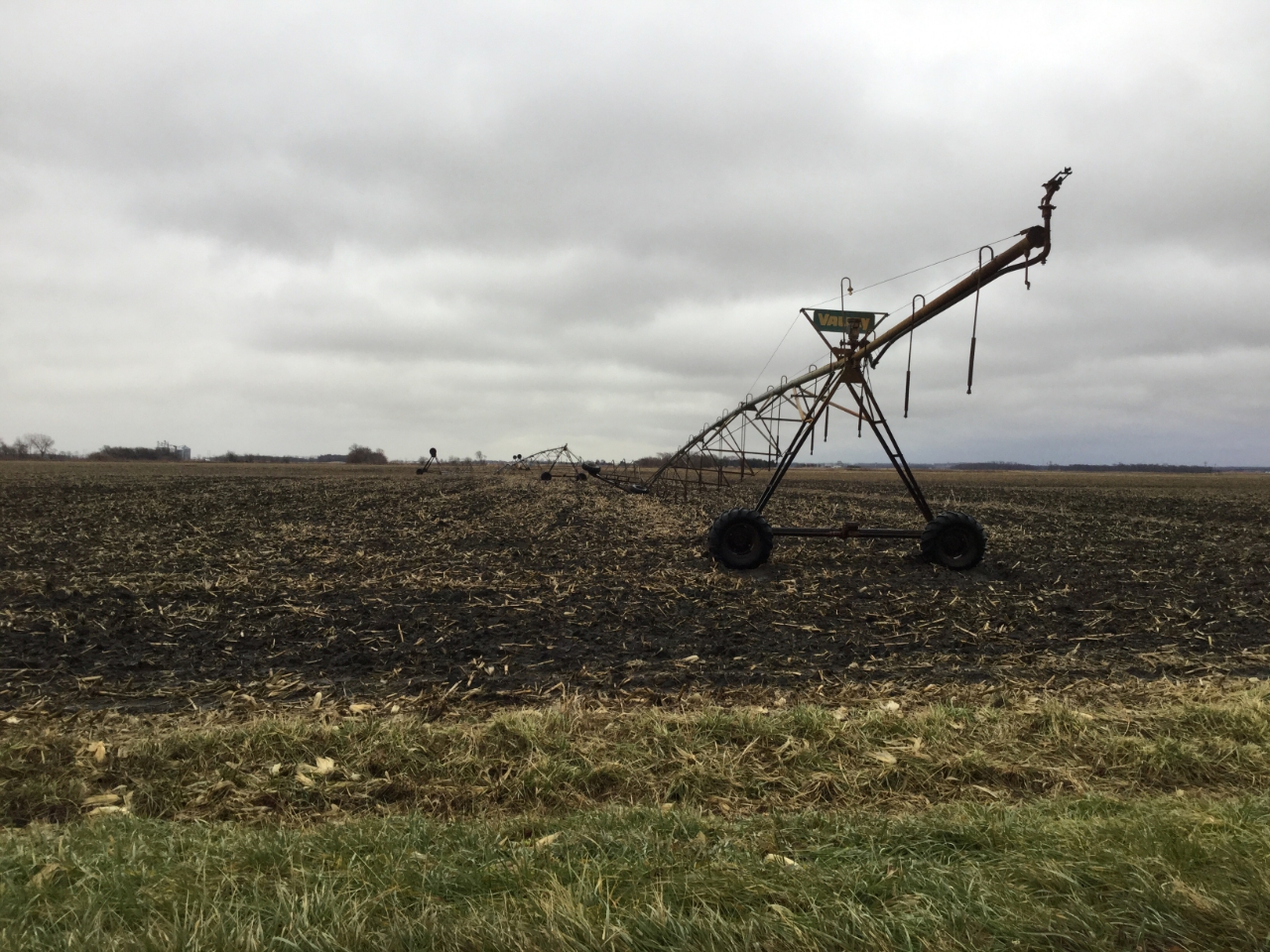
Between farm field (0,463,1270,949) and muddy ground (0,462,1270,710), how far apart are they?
0.08 metres

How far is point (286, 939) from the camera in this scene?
2691mm

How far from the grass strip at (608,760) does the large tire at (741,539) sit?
25.2 ft

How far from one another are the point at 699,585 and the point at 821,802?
310 inches

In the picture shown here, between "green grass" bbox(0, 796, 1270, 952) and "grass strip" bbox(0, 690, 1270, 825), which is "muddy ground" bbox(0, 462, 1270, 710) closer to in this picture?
"grass strip" bbox(0, 690, 1270, 825)

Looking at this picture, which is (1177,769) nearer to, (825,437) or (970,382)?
(970,382)

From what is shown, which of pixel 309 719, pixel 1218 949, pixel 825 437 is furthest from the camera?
pixel 825 437

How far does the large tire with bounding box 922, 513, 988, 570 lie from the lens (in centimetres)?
1410

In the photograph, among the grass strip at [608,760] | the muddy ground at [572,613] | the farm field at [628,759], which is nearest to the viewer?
the farm field at [628,759]

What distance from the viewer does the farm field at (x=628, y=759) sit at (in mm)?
2895

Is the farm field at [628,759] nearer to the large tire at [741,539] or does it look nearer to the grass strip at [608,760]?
the grass strip at [608,760]

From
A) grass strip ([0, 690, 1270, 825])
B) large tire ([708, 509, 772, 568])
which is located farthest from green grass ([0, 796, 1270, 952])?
large tire ([708, 509, 772, 568])

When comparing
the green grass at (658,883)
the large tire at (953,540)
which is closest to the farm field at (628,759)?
the green grass at (658,883)

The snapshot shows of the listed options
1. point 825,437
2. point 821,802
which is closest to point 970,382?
point 825,437

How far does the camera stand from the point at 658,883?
3137 mm
